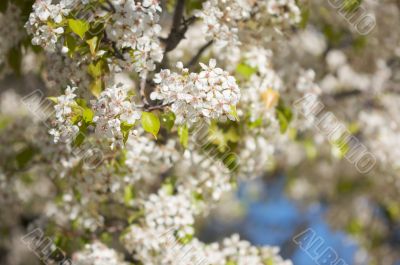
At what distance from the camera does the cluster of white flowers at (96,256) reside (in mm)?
4543

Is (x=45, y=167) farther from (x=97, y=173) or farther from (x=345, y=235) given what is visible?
(x=345, y=235)

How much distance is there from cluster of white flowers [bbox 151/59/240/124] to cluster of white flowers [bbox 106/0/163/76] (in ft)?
1.13

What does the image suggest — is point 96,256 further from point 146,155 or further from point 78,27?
point 78,27

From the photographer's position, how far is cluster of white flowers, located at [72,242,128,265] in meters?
4.54

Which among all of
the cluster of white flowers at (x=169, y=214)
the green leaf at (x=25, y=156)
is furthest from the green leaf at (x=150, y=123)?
the green leaf at (x=25, y=156)

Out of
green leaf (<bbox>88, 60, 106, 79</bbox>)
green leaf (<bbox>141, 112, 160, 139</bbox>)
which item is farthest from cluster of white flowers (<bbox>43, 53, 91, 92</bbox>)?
green leaf (<bbox>141, 112, 160, 139</bbox>)

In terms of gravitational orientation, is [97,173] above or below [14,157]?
above

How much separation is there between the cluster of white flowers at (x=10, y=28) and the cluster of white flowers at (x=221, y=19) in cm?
145

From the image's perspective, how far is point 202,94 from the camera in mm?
3377

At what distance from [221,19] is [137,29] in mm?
827

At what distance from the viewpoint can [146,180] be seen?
5.43 metres

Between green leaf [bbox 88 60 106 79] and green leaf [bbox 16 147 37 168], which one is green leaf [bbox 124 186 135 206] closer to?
green leaf [bbox 16 147 37 168]

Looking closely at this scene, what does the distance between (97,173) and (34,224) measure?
1.06 m

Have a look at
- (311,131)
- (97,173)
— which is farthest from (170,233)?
(311,131)
